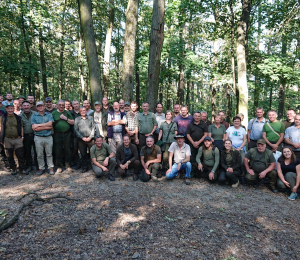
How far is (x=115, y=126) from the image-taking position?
21.9ft

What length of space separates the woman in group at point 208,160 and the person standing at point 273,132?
65.8 inches

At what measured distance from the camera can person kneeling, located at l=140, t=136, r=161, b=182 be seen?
637 centimetres

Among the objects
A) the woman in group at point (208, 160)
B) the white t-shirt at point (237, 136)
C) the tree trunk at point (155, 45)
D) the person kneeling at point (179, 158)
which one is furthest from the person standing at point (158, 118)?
the white t-shirt at point (237, 136)

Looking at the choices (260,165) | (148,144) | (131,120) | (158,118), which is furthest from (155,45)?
(260,165)

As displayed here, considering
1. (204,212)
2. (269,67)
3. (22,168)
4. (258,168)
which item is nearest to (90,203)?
(204,212)

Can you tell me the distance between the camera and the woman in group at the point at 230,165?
19.9ft

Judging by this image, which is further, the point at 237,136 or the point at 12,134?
the point at 237,136

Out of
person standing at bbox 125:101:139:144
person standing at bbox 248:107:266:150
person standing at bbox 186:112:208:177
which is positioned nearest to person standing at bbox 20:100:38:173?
person standing at bbox 125:101:139:144

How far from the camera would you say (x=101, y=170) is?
20.0 ft

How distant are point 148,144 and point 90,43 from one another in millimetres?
4491

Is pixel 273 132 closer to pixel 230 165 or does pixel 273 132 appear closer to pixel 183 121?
pixel 230 165

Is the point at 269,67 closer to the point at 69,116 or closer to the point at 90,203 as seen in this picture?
the point at 69,116

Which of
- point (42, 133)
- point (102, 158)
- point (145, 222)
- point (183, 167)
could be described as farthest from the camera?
point (183, 167)

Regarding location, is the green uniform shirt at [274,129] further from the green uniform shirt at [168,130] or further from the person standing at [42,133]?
the person standing at [42,133]
